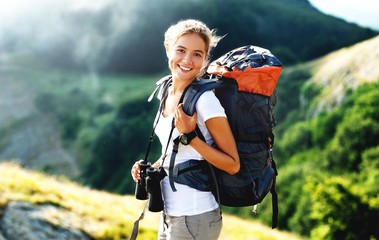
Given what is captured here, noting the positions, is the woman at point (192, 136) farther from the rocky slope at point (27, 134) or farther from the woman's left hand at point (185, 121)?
the rocky slope at point (27, 134)

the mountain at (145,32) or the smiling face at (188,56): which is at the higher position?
the mountain at (145,32)

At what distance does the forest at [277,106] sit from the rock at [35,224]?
28425mm

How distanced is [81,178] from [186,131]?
94.5 m

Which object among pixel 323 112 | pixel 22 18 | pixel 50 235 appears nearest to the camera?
pixel 50 235

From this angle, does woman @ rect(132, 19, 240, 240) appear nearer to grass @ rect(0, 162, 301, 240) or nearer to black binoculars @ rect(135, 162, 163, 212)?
black binoculars @ rect(135, 162, 163, 212)

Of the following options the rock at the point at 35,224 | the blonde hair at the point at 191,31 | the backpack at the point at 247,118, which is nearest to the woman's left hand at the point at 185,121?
the backpack at the point at 247,118

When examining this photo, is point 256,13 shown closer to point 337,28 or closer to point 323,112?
→ point 337,28

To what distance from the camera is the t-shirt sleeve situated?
10.1 feet

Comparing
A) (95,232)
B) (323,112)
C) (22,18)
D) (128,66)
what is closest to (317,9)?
(128,66)

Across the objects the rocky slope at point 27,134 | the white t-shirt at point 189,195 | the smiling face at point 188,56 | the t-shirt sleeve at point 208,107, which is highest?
the smiling face at point 188,56

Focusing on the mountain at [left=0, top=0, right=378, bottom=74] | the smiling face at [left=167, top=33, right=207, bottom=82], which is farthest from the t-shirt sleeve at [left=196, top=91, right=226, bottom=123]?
the mountain at [left=0, top=0, right=378, bottom=74]

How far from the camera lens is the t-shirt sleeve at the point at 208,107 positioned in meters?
3.07

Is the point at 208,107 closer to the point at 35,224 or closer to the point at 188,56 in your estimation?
the point at 188,56

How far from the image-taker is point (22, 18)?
143 m
